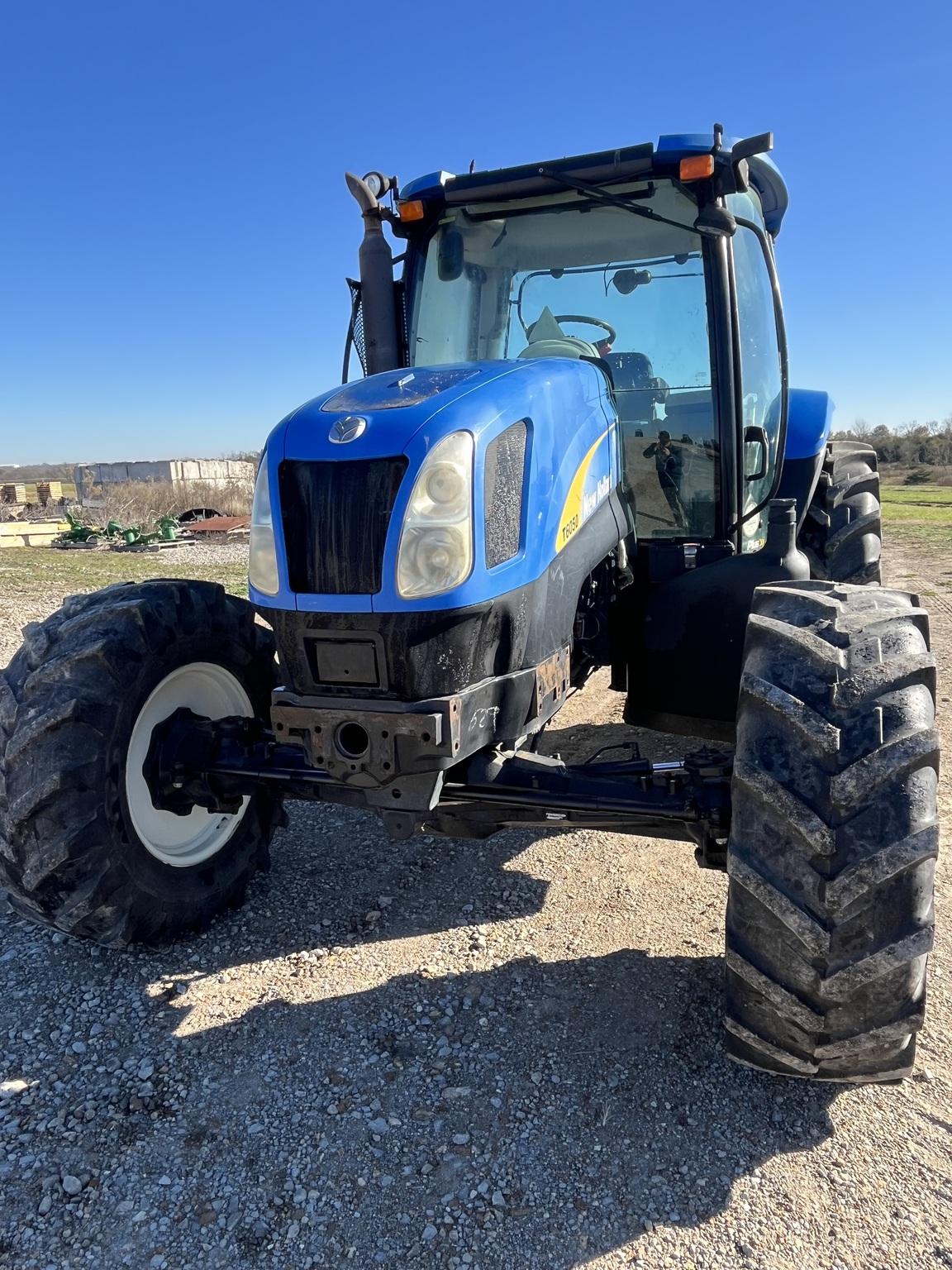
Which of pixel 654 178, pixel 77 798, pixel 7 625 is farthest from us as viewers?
pixel 7 625

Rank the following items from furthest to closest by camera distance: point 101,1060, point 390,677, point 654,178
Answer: point 654,178 → point 101,1060 → point 390,677

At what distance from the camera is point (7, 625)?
9.10 metres

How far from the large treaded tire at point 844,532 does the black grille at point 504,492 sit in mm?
2499

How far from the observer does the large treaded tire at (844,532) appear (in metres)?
4.71

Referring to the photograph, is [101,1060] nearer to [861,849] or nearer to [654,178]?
[861,849]

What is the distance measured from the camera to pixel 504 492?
2445 mm

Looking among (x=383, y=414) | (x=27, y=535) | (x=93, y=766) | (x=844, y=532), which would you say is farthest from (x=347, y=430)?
(x=27, y=535)

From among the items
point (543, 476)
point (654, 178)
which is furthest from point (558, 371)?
point (654, 178)

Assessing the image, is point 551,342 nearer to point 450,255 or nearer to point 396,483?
point 450,255

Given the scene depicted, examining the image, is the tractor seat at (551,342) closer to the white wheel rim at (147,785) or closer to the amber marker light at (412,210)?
the amber marker light at (412,210)

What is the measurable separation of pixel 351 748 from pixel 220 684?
48.4 inches

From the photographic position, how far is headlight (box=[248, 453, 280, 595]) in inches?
96.2

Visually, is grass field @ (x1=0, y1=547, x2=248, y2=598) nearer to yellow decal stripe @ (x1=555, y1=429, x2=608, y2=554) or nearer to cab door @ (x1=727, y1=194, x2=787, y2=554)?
cab door @ (x1=727, y1=194, x2=787, y2=554)

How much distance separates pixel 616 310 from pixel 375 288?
990mm
